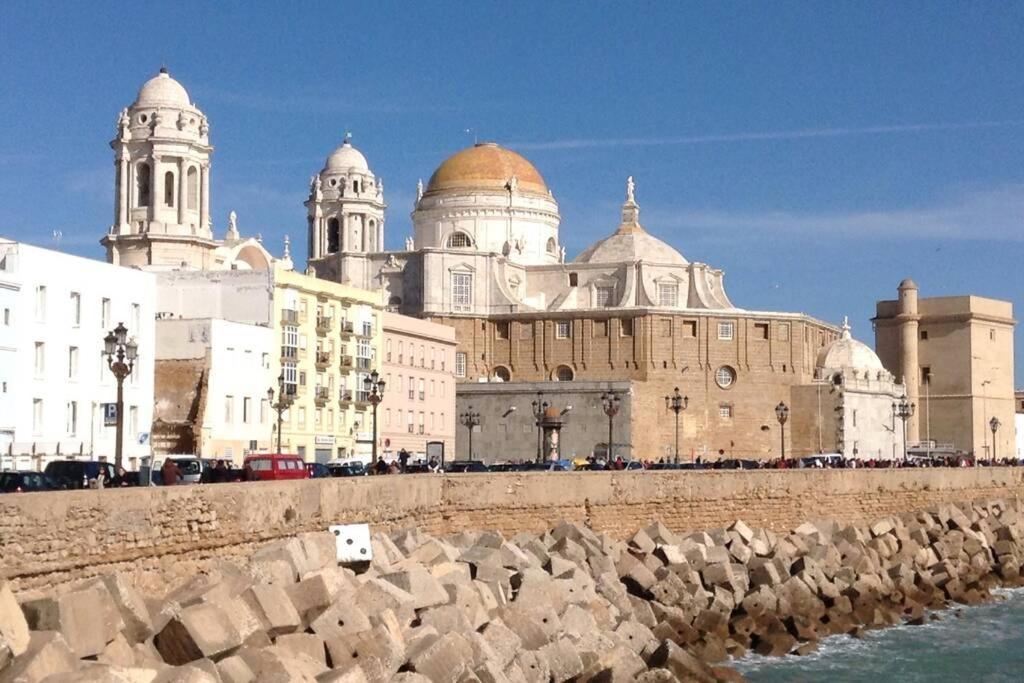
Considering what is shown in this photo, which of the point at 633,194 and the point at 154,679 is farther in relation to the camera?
the point at 633,194

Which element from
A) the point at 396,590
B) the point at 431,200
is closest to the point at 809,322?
the point at 431,200

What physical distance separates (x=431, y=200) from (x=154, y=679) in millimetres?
85458

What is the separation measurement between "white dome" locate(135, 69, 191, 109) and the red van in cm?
3523

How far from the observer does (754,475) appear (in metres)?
32.8

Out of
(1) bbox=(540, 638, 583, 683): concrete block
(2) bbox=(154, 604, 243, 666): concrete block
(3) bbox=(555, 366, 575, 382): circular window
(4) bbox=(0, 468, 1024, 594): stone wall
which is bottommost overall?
(1) bbox=(540, 638, 583, 683): concrete block

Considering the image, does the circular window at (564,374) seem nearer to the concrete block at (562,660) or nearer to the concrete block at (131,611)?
the concrete block at (562,660)

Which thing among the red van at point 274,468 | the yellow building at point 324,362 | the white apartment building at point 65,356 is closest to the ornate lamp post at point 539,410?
the yellow building at point 324,362

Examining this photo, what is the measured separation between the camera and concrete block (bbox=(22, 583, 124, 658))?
12625mm

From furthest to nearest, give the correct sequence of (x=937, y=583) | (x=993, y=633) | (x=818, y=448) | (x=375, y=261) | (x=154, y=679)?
(x=375, y=261)
(x=818, y=448)
(x=937, y=583)
(x=993, y=633)
(x=154, y=679)

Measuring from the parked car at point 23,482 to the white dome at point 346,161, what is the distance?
215 feet

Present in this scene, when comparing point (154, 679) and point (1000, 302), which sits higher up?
point (1000, 302)

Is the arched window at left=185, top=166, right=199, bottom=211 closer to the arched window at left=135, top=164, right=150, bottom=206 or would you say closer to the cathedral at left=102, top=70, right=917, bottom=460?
the arched window at left=135, top=164, right=150, bottom=206

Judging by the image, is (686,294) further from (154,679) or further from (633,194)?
(154,679)

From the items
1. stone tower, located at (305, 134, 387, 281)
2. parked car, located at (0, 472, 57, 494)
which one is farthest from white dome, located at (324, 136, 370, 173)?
parked car, located at (0, 472, 57, 494)
